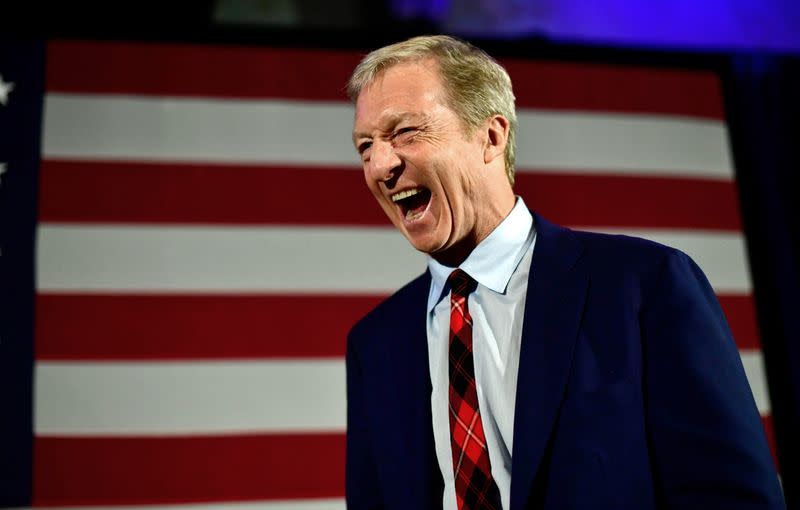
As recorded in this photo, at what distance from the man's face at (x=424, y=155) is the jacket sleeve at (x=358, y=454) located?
276mm

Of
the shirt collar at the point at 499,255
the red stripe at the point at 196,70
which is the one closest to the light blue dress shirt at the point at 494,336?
the shirt collar at the point at 499,255

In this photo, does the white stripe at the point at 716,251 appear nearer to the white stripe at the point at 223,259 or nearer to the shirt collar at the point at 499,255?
the white stripe at the point at 223,259

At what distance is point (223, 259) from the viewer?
5.60ft

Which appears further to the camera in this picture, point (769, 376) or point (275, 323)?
point (769, 376)

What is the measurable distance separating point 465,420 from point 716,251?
1247 mm

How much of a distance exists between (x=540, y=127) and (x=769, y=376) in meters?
0.87

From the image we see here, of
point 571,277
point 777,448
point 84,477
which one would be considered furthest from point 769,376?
point 84,477

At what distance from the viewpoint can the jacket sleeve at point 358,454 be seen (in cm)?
108

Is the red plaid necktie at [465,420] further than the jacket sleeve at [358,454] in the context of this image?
No

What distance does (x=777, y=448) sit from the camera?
1.77 metres

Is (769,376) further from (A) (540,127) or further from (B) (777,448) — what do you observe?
(A) (540,127)

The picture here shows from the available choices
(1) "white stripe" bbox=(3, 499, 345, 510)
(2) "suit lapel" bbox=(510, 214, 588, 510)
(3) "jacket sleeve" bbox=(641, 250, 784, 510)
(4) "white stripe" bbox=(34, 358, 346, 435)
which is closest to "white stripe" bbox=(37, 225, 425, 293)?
(4) "white stripe" bbox=(34, 358, 346, 435)

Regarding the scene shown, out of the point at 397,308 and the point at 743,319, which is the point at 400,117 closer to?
the point at 397,308

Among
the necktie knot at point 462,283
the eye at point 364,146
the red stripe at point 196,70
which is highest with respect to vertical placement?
the red stripe at point 196,70
